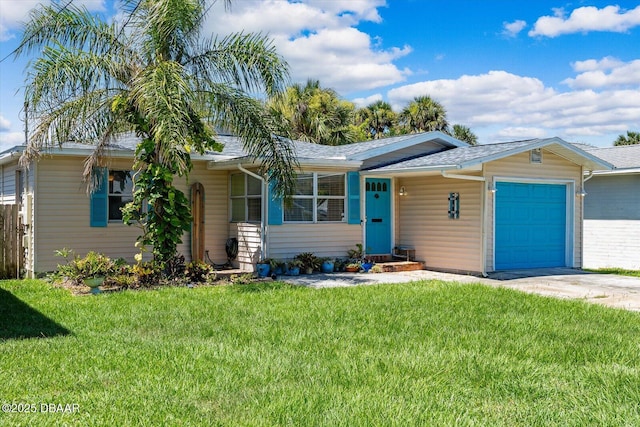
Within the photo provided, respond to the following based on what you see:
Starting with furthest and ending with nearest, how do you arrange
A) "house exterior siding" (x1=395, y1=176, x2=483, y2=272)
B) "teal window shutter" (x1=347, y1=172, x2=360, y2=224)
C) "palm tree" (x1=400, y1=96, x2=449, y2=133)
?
"palm tree" (x1=400, y1=96, x2=449, y2=133)
"teal window shutter" (x1=347, y1=172, x2=360, y2=224)
"house exterior siding" (x1=395, y1=176, x2=483, y2=272)

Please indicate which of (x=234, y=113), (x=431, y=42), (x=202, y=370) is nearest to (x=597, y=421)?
(x=202, y=370)

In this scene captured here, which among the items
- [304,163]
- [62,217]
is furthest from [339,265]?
[62,217]

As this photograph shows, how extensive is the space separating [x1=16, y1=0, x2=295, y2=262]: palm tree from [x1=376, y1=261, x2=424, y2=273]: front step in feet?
11.5

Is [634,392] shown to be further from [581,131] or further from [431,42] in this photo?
[581,131]

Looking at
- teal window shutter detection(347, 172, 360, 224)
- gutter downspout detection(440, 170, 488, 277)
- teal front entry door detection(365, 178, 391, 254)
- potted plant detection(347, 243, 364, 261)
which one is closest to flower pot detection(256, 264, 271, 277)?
Answer: potted plant detection(347, 243, 364, 261)

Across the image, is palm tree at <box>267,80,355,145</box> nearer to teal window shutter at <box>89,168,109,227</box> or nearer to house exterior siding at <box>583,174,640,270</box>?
house exterior siding at <box>583,174,640,270</box>

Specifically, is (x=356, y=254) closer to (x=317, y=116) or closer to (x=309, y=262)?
(x=309, y=262)

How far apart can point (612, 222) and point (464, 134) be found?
1624 centimetres

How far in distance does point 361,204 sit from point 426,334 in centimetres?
730

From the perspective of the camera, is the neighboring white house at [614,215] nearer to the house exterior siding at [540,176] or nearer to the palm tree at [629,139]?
the house exterior siding at [540,176]

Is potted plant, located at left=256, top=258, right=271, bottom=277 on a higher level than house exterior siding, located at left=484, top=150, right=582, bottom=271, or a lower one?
lower

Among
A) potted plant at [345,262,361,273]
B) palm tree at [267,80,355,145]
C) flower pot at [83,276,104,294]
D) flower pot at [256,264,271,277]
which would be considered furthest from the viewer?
palm tree at [267,80,355,145]

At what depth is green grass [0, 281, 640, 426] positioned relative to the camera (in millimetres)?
4230

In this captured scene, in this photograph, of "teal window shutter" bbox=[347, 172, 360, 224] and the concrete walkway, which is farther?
"teal window shutter" bbox=[347, 172, 360, 224]
